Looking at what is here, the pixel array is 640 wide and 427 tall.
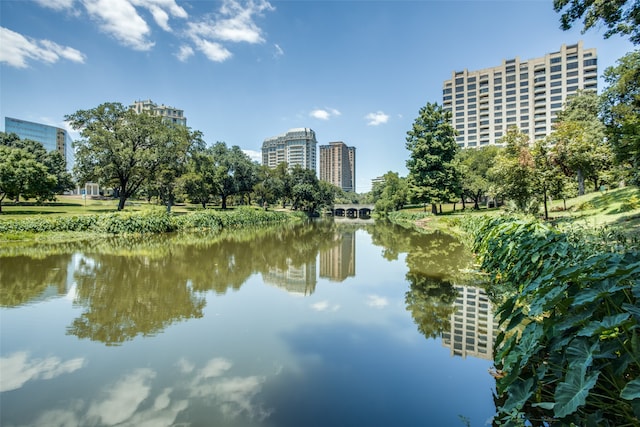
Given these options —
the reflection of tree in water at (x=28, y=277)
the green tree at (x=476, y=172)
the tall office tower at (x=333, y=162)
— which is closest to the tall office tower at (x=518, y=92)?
the green tree at (x=476, y=172)

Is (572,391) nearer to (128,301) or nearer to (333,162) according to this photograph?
(128,301)

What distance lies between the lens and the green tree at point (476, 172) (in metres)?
42.2

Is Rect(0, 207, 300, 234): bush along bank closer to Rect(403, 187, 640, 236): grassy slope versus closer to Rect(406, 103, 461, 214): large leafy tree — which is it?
Rect(406, 103, 461, 214): large leafy tree

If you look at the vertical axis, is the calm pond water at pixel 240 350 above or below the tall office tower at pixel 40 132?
below

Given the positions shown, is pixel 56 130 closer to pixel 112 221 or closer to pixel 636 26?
pixel 112 221

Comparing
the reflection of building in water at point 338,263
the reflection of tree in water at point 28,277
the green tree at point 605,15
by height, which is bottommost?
the reflection of building in water at point 338,263

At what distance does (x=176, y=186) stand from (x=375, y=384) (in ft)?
111

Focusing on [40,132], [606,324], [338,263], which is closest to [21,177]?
[338,263]

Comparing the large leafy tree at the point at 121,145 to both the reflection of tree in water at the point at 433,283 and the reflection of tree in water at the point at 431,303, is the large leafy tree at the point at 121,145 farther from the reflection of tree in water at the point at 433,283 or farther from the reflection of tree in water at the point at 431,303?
the reflection of tree in water at the point at 431,303

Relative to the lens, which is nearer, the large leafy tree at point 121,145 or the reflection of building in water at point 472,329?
the reflection of building in water at point 472,329

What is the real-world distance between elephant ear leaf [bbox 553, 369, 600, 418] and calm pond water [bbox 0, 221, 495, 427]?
1.47 meters

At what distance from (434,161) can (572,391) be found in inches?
1496

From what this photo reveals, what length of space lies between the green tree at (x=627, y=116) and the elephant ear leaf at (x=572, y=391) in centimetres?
1201

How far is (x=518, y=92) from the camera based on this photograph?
291 feet
